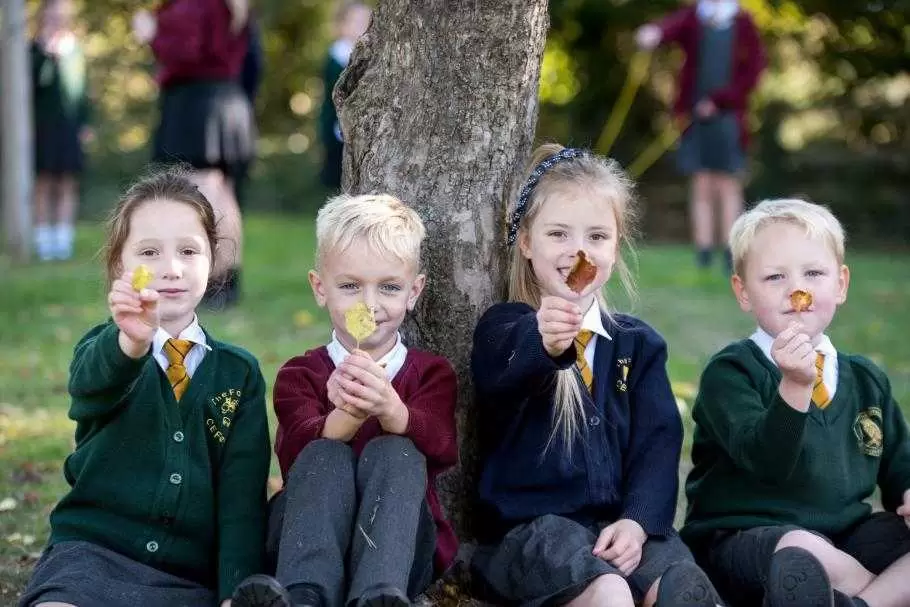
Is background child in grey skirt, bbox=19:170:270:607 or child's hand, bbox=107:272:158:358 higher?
child's hand, bbox=107:272:158:358

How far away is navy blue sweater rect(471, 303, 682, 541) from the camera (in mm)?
3268

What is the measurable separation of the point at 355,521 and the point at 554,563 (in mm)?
499

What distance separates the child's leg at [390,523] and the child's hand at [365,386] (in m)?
0.11

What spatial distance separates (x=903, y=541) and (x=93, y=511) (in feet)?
6.71

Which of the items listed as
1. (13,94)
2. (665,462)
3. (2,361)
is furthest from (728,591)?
(13,94)

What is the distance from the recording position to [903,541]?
3.35 metres

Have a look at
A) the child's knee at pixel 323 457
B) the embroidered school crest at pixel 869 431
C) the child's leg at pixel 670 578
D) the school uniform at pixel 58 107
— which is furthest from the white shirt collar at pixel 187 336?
the school uniform at pixel 58 107

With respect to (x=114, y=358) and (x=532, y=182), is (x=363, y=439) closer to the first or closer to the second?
(x=114, y=358)

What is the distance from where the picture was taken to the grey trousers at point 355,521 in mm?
2818

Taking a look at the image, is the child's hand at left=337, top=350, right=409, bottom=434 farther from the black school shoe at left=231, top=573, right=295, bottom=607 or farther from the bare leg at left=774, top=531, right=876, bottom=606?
the bare leg at left=774, top=531, right=876, bottom=606

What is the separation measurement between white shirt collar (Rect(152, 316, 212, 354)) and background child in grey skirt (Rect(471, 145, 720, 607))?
0.70 metres

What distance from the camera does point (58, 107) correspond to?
10.7m

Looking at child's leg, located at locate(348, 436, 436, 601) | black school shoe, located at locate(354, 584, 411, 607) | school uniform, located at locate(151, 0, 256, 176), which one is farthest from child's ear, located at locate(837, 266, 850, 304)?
school uniform, located at locate(151, 0, 256, 176)

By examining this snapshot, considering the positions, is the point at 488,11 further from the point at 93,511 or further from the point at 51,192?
the point at 51,192
